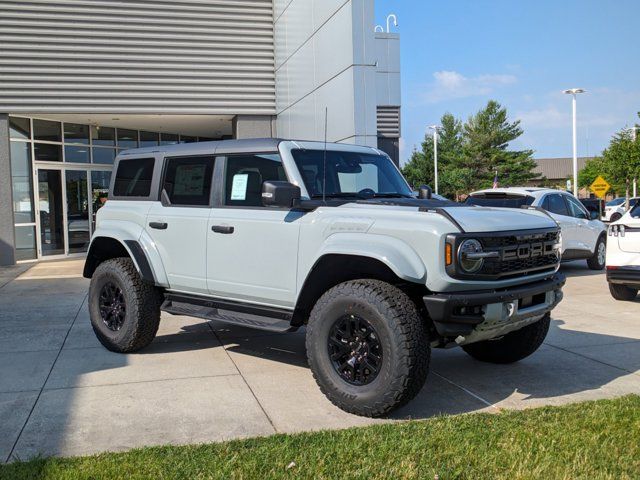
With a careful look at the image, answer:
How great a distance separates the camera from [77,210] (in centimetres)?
1798

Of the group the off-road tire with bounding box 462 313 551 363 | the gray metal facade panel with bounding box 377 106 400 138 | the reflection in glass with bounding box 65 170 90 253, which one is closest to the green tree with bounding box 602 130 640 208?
the gray metal facade panel with bounding box 377 106 400 138

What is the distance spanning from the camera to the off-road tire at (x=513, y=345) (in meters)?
5.57

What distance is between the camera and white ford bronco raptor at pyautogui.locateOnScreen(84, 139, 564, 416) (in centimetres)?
429

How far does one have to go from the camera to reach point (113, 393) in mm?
5086

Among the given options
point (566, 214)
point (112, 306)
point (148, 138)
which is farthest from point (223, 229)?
point (148, 138)

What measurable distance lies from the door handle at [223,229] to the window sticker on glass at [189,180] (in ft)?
1.79

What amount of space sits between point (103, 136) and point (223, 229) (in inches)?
577

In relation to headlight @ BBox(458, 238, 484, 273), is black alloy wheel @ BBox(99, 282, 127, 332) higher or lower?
lower

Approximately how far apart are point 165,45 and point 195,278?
1236 cm

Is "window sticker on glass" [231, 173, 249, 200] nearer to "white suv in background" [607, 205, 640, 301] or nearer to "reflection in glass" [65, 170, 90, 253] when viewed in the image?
"white suv in background" [607, 205, 640, 301]

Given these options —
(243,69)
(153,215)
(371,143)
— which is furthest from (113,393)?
(243,69)

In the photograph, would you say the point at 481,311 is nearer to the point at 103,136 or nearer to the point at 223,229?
the point at 223,229

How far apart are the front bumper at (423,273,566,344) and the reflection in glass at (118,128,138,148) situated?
651 inches

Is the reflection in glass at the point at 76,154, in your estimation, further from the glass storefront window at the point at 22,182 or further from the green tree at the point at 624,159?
the green tree at the point at 624,159
